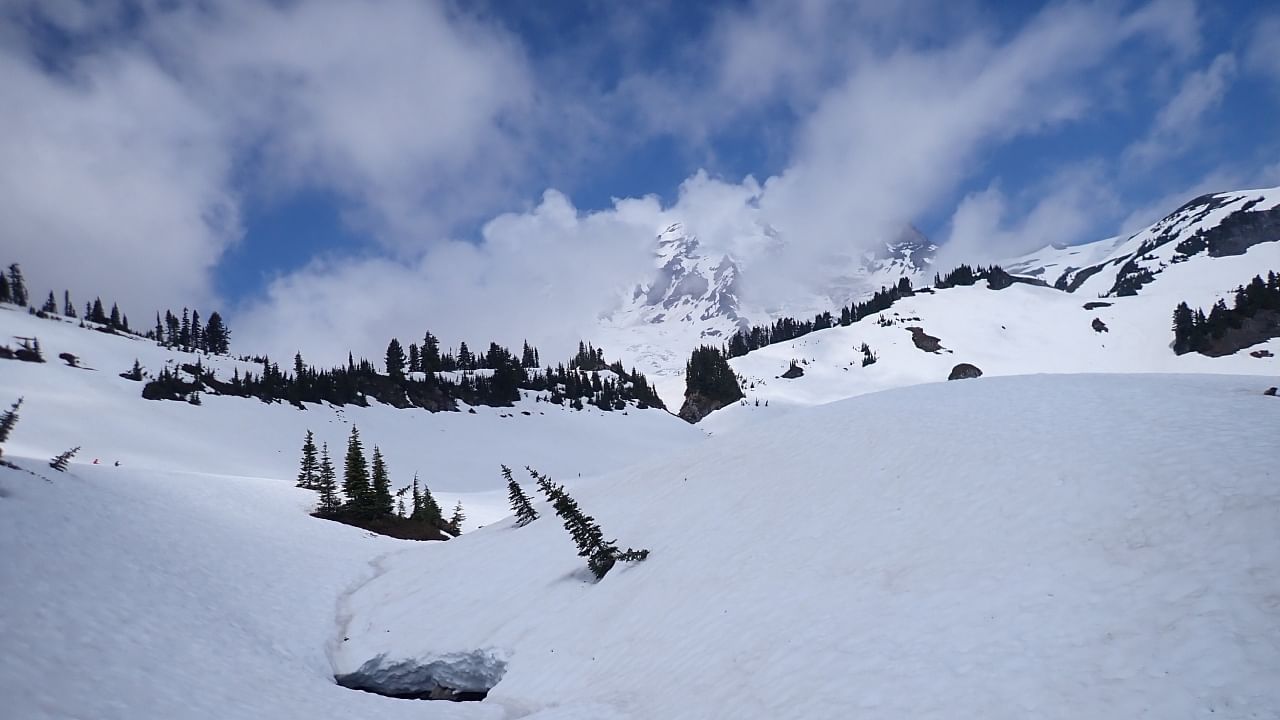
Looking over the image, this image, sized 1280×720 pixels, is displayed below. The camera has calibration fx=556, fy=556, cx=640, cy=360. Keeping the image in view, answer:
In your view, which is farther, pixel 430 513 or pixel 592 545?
pixel 430 513

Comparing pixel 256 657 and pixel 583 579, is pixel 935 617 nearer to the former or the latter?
pixel 583 579

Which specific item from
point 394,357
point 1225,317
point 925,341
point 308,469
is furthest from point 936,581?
point 925,341

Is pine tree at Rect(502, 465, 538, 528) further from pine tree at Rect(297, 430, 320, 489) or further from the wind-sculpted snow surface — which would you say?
pine tree at Rect(297, 430, 320, 489)

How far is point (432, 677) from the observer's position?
17.4m

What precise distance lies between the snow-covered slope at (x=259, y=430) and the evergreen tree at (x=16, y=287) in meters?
42.6

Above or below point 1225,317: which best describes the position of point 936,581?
below

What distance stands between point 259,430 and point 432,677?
76561 mm

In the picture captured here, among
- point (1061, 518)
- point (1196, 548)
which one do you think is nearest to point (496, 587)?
point (1061, 518)

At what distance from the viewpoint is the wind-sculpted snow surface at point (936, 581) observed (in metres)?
7.84

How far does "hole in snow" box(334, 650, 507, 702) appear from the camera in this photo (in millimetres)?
16484

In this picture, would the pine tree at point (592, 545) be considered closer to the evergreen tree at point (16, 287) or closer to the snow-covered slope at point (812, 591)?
the snow-covered slope at point (812, 591)

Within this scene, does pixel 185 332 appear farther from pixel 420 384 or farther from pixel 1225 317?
pixel 1225 317

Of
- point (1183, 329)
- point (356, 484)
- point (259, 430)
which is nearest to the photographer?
point (356, 484)

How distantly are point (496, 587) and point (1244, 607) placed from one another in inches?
796
